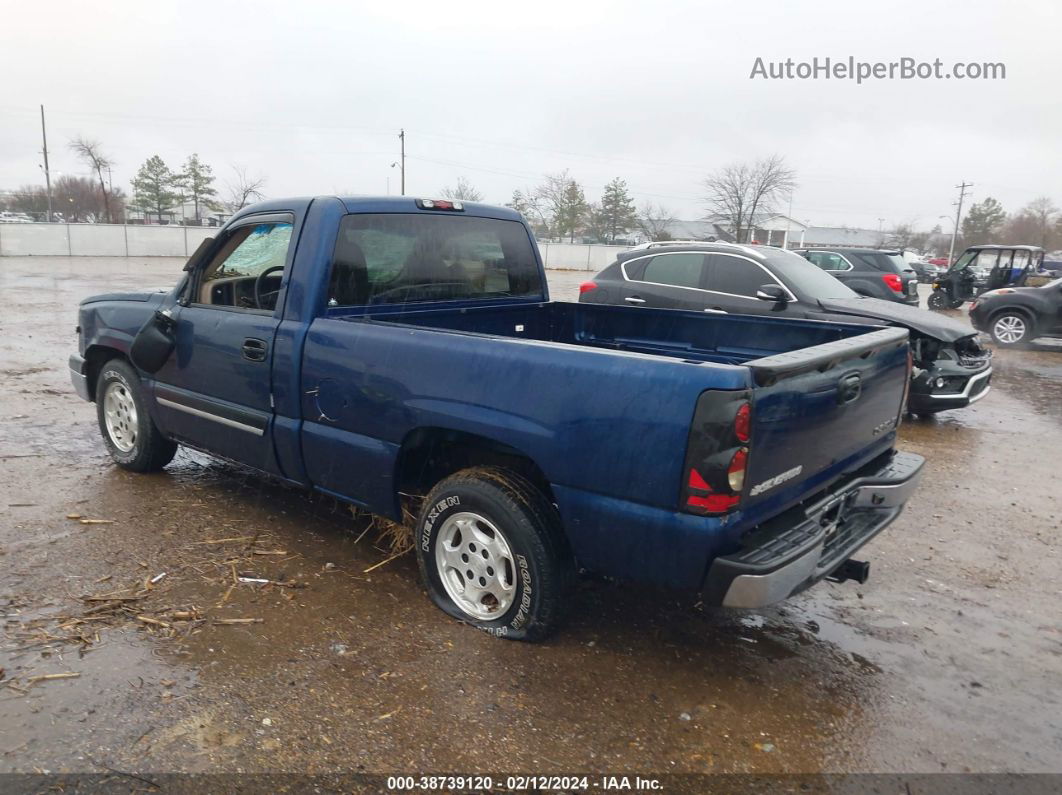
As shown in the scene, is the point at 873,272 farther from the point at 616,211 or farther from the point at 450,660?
the point at 616,211

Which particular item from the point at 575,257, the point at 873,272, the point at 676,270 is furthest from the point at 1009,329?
the point at 575,257

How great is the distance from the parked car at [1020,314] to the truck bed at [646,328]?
1236 centimetres

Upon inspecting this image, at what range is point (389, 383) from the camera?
11.4ft

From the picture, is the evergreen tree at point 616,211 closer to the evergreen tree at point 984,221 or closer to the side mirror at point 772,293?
the evergreen tree at point 984,221

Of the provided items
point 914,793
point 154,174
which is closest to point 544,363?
point 914,793

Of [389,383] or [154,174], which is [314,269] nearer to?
[389,383]

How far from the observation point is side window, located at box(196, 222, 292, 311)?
4344 mm

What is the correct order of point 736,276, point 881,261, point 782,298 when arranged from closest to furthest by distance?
point 782,298 → point 736,276 → point 881,261

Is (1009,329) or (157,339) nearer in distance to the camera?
(157,339)

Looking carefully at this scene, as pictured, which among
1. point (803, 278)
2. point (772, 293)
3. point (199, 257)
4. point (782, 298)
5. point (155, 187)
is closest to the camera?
point (199, 257)

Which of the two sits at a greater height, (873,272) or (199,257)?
(199,257)

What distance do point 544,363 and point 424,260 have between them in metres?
1.72

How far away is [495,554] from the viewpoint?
3.34 meters

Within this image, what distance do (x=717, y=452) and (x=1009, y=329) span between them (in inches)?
574
